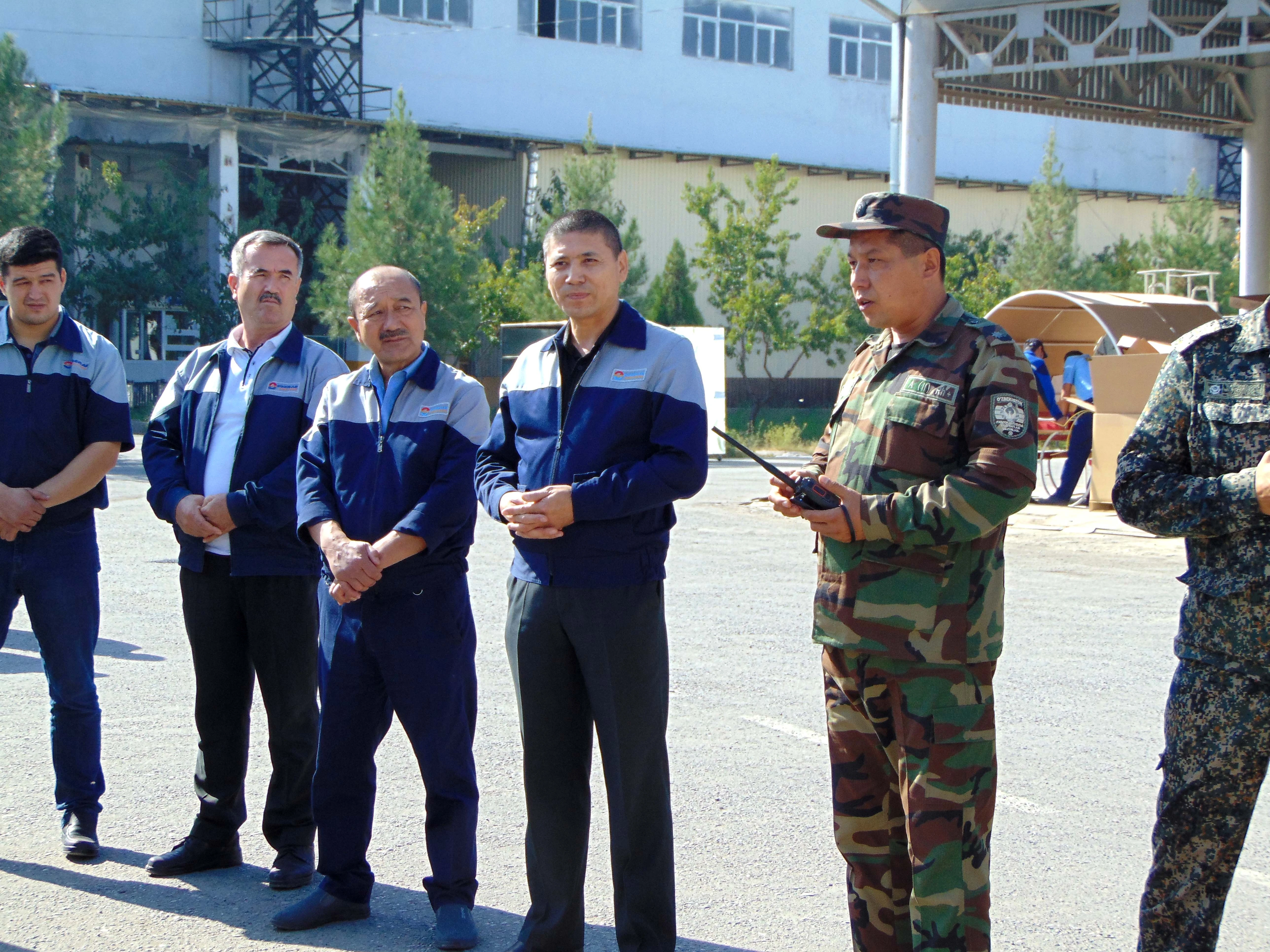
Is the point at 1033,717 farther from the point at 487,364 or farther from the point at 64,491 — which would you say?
the point at 487,364

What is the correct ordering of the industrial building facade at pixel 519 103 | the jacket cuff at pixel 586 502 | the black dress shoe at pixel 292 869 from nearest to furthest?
the jacket cuff at pixel 586 502
the black dress shoe at pixel 292 869
the industrial building facade at pixel 519 103

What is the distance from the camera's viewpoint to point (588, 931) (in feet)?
13.8

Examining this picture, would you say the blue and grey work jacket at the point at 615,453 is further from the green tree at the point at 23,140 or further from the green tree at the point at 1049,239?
the green tree at the point at 1049,239

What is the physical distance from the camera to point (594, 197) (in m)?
34.4

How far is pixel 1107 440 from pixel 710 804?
10.1m

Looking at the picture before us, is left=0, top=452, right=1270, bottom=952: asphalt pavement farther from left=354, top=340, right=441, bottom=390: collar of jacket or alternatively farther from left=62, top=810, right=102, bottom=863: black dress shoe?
left=354, top=340, right=441, bottom=390: collar of jacket

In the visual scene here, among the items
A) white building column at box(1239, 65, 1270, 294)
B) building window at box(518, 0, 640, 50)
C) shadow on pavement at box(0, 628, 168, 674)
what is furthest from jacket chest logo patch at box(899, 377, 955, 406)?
building window at box(518, 0, 640, 50)

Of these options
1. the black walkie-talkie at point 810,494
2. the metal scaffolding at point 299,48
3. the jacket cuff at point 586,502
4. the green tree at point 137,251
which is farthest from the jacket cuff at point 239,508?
the metal scaffolding at point 299,48

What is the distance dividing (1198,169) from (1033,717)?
49127mm

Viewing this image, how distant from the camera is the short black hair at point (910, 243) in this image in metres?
3.51

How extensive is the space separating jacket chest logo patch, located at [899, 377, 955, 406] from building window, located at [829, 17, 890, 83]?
137 ft

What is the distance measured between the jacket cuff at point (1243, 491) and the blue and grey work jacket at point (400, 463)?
7.02 ft

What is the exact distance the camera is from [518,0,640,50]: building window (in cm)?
3838

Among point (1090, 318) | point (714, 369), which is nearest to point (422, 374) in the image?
point (1090, 318)
